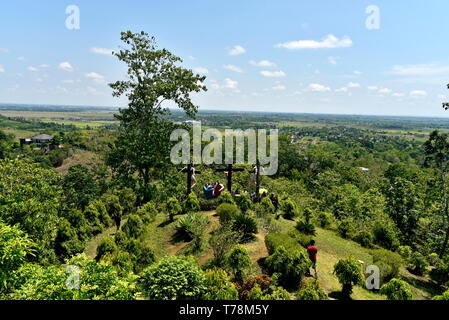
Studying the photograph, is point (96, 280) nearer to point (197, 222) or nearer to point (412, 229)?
point (197, 222)

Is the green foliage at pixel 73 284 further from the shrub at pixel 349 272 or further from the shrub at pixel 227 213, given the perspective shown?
the shrub at pixel 227 213

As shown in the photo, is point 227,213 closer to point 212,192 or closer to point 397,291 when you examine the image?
point 212,192

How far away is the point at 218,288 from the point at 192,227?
481cm

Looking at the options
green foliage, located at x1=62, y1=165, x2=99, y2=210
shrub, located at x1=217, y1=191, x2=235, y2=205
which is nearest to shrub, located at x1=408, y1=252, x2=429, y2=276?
shrub, located at x1=217, y1=191, x2=235, y2=205

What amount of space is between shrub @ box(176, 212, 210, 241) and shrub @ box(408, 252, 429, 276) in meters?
9.57

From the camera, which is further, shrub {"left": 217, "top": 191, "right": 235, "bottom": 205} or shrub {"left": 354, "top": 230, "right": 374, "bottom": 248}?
shrub {"left": 217, "top": 191, "right": 235, "bottom": 205}

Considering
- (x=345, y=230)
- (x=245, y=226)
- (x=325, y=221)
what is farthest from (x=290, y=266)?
(x=325, y=221)

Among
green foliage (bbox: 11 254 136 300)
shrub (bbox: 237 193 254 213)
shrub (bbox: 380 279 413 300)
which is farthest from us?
shrub (bbox: 237 193 254 213)

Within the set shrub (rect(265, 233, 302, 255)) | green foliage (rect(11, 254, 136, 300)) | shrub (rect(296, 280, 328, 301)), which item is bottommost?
shrub (rect(296, 280, 328, 301))

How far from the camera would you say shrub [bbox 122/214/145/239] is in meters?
12.2

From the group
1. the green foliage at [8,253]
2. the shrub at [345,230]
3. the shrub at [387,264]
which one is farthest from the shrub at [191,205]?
the green foliage at [8,253]

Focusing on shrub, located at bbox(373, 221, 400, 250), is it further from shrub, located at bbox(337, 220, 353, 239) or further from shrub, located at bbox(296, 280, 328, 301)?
shrub, located at bbox(296, 280, 328, 301)

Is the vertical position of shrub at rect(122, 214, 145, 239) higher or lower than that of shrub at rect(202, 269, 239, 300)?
lower

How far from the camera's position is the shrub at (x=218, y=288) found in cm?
662
